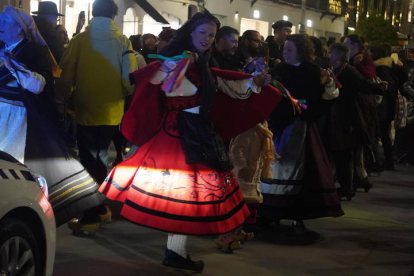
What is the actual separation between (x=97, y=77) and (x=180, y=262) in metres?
2.02

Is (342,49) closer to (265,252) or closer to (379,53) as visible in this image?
(265,252)

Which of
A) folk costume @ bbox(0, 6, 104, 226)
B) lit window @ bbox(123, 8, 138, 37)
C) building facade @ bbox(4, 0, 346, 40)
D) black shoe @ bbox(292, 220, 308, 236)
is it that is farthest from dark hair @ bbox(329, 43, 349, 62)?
lit window @ bbox(123, 8, 138, 37)

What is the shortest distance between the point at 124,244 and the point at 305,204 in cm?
178

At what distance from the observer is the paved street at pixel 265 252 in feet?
20.1

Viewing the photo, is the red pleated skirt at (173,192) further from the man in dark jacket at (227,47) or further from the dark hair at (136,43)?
the dark hair at (136,43)

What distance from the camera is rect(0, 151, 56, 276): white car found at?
4285 mm

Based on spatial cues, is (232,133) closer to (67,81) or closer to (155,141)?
(155,141)

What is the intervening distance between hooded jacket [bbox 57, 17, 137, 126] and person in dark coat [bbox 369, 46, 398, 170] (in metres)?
6.43

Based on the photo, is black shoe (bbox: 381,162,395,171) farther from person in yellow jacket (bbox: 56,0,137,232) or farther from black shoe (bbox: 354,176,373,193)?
person in yellow jacket (bbox: 56,0,137,232)

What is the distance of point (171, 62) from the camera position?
5859 mm

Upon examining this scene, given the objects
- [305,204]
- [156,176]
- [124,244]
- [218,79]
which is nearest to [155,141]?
[156,176]

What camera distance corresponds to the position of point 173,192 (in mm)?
5719

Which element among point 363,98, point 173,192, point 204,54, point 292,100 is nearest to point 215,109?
point 204,54

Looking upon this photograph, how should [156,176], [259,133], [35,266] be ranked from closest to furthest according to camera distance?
[35,266]
[156,176]
[259,133]
